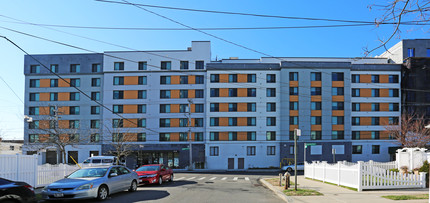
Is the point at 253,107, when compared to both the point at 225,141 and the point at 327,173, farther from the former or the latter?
the point at 327,173

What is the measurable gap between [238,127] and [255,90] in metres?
6.53

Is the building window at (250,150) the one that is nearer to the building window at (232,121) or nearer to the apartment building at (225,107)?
the apartment building at (225,107)

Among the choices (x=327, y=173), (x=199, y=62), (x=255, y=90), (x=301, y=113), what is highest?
(x=199, y=62)

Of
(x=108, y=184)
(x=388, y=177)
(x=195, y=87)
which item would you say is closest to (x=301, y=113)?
(x=195, y=87)

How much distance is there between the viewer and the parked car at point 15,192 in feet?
30.2

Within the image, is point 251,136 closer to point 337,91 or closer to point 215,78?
point 215,78

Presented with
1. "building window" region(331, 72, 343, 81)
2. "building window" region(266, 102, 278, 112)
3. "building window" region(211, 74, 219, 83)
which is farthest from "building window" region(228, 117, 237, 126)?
"building window" region(331, 72, 343, 81)

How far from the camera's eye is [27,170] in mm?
15281

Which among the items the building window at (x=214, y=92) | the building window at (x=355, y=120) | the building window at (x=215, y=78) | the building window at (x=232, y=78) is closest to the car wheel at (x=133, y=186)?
the building window at (x=214, y=92)

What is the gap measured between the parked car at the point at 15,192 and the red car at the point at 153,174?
31.6 feet

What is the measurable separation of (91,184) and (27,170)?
458cm

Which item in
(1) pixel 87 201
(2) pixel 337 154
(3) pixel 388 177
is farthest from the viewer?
(2) pixel 337 154

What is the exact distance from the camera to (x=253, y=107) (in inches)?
2207

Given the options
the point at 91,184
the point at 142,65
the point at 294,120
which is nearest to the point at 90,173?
the point at 91,184
